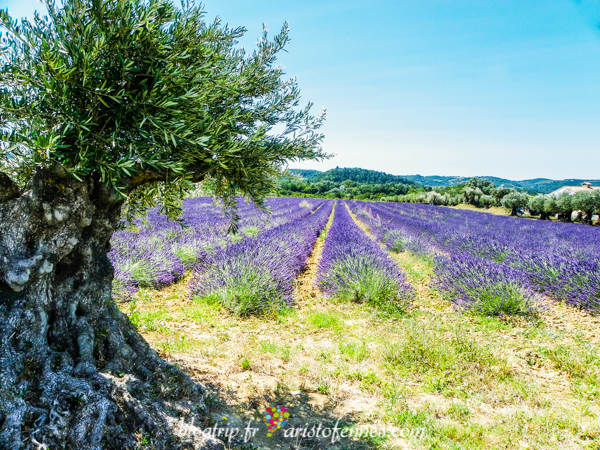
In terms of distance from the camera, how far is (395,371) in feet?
12.8

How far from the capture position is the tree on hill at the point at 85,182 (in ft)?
5.93

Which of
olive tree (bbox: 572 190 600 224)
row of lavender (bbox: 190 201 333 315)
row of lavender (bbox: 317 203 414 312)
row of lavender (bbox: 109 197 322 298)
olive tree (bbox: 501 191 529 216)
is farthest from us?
olive tree (bbox: 501 191 529 216)

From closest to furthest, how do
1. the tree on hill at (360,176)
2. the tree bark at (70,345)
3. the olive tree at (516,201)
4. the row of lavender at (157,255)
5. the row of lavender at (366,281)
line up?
the tree bark at (70,345), the row of lavender at (157,255), the row of lavender at (366,281), the olive tree at (516,201), the tree on hill at (360,176)

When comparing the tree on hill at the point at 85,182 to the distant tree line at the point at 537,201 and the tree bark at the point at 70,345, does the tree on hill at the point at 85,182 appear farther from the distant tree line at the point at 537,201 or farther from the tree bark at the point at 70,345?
the distant tree line at the point at 537,201

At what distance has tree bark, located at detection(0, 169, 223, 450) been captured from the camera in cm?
174

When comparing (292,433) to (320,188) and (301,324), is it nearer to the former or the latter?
(301,324)

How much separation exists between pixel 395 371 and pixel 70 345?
340cm

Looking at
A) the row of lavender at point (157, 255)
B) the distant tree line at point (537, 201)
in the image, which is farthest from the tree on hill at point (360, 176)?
the row of lavender at point (157, 255)

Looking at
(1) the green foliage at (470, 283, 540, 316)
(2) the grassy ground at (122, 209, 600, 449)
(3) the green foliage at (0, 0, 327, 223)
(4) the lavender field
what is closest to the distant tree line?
(4) the lavender field

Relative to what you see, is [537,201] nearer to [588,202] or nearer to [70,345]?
[588,202]

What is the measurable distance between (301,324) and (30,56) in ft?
15.7

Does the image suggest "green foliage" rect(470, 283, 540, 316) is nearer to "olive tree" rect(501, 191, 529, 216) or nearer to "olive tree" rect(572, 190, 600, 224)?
"olive tree" rect(572, 190, 600, 224)

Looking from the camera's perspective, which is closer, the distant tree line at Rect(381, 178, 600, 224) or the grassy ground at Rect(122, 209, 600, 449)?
the grassy ground at Rect(122, 209, 600, 449)

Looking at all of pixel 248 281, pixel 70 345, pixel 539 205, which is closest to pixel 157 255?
pixel 248 281
